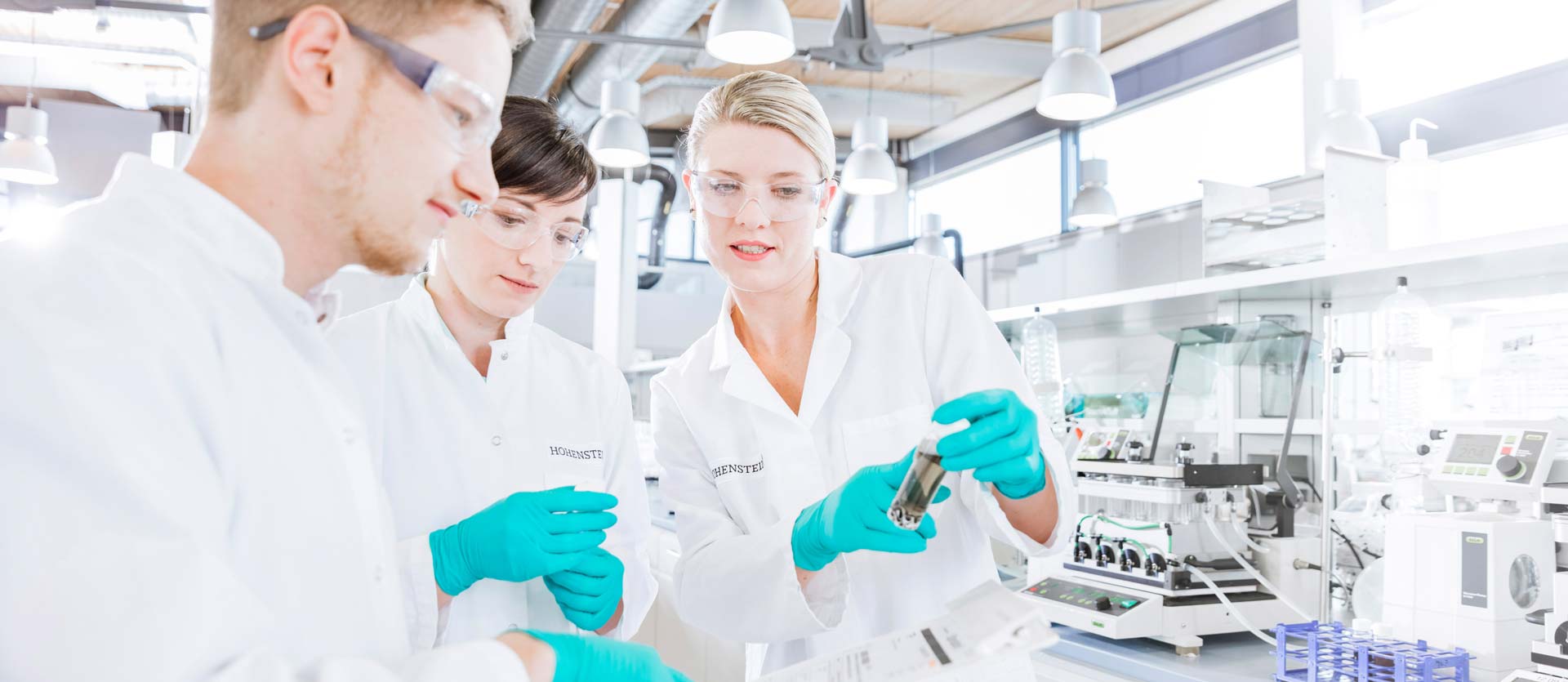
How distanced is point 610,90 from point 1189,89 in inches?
167

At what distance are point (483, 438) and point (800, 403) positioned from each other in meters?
0.50

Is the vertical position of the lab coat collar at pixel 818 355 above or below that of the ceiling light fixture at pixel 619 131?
below

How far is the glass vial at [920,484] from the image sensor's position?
3.62 feet

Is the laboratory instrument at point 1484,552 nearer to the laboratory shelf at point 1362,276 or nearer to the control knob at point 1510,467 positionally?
the control knob at point 1510,467

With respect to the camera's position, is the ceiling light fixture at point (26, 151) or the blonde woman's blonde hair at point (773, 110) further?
the ceiling light fixture at point (26, 151)

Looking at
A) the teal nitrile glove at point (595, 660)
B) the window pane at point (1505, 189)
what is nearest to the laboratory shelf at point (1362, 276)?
the teal nitrile glove at point (595, 660)

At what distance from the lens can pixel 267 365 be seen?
0.85 metres

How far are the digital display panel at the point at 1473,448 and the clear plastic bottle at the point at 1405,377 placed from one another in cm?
26

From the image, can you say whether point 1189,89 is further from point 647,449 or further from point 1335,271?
point 1335,271

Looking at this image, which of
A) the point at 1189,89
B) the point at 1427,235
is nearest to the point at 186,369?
the point at 1427,235

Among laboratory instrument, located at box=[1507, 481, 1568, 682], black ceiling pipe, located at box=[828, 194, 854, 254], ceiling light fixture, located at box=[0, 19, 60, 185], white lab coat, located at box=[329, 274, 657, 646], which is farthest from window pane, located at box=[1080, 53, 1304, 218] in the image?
ceiling light fixture, located at box=[0, 19, 60, 185]

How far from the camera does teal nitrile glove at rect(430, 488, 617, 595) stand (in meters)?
1.25

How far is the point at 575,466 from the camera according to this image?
1.60 meters

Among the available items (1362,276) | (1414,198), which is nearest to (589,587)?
(1362,276)
